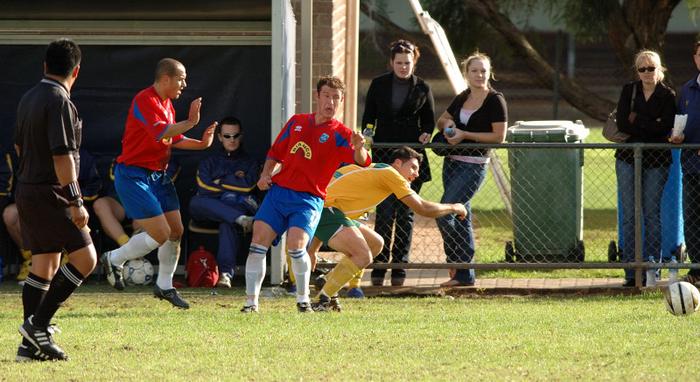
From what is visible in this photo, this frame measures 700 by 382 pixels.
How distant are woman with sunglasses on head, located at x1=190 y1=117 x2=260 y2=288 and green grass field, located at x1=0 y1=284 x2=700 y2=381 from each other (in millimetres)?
984

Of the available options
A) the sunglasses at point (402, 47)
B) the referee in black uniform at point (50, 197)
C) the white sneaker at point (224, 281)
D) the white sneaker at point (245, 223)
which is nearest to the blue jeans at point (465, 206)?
the sunglasses at point (402, 47)

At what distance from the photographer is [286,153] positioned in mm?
9555

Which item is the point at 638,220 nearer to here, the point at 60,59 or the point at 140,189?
the point at 140,189

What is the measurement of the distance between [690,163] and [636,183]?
505 millimetres

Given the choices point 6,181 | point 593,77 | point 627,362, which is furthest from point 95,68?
point 593,77

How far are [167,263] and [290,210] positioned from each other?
123 cm

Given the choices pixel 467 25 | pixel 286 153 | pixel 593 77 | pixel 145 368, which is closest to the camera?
pixel 145 368

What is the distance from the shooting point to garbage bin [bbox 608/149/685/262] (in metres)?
11.1

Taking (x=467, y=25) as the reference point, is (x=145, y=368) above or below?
below

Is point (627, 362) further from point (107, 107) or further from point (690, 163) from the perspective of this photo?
point (107, 107)

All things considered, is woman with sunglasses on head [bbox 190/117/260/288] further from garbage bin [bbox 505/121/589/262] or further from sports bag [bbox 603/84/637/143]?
sports bag [bbox 603/84/637/143]

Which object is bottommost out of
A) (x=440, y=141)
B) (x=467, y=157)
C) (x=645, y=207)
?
(x=645, y=207)

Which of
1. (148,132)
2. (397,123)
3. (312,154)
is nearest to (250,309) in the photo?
(312,154)

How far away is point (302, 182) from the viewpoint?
30.9 feet
